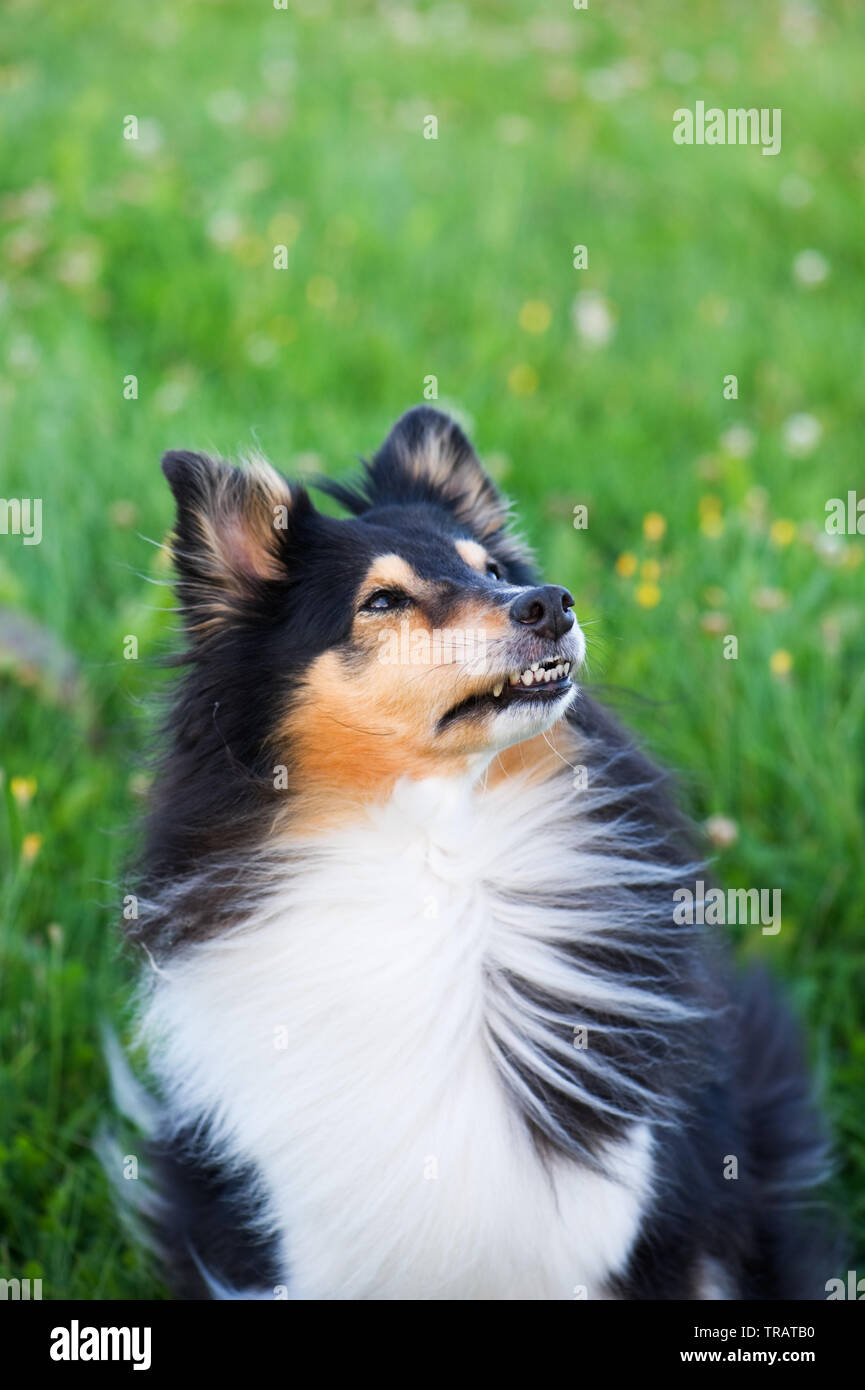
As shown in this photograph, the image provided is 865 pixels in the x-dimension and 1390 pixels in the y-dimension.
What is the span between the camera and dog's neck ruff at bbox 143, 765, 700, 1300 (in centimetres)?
250

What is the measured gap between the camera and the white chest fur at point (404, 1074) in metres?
2.50

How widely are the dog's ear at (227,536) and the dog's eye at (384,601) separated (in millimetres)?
200

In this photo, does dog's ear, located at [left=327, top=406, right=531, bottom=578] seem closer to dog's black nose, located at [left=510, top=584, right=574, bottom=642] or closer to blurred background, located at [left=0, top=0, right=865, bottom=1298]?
blurred background, located at [left=0, top=0, right=865, bottom=1298]

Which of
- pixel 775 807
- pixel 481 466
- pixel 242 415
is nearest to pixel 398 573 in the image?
pixel 481 466

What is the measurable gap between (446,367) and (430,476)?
306 cm

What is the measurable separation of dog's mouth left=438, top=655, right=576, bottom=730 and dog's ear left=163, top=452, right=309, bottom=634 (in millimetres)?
486

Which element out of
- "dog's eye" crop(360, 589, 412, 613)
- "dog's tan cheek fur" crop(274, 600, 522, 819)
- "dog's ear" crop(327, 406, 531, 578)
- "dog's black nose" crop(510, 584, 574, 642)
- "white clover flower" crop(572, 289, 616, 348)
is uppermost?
"white clover flower" crop(572, 289, 616, 348)

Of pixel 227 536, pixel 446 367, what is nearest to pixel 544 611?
pixel 227 536

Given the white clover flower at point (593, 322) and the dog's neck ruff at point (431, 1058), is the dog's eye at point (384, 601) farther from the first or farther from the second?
the white clover flower at point (593, 322)

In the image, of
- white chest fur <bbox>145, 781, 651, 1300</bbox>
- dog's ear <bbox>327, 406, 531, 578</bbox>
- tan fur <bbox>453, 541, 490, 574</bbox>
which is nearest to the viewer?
white chest fur <bbox>145, 781, 651, 1300</bbox>

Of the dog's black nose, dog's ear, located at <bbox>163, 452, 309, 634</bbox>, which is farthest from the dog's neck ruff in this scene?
dog's ear, located at <bbox>163, 452, 309, 634</bbox>

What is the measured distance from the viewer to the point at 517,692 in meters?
2.43

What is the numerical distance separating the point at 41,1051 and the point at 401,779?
152 cm

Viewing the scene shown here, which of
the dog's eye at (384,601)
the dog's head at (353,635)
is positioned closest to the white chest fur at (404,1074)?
the dog's head at (353,635)
